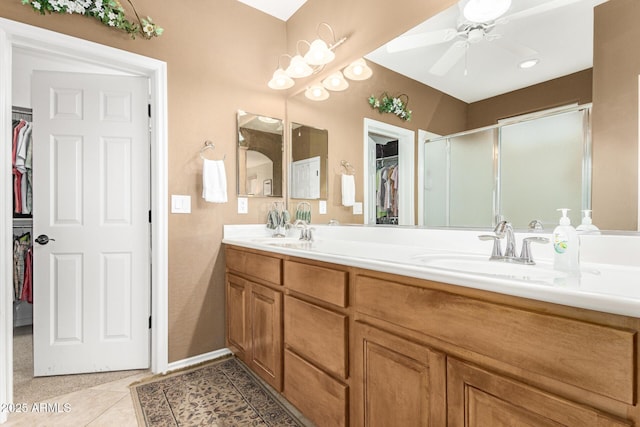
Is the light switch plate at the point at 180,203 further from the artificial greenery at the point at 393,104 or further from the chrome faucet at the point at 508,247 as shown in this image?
the chrome faucet at the point at 508,247

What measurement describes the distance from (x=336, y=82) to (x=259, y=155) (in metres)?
0.80

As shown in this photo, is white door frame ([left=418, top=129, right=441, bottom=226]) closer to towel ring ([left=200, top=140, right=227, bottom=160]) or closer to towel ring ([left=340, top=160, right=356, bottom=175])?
towel ring ([left=340, top=160, right=356, bottom=175])

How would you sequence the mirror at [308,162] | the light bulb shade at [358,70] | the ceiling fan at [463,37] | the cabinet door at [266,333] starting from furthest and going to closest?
the mirror at [308,162] → the light bulb shade at [358,70] → the cabinet door at [266,333] → the ceiling fan at [463,37]

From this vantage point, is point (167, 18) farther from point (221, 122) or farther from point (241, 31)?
point (221, 122)

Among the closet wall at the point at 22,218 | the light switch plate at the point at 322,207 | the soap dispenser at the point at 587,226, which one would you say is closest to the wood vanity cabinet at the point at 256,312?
the light switch plate at the point at 322,207

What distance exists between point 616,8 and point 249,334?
2.15 meters

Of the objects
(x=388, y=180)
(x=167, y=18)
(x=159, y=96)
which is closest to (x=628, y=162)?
(x=388, y=180)

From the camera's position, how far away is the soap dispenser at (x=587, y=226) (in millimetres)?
1061

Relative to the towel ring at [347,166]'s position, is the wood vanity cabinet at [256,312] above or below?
below

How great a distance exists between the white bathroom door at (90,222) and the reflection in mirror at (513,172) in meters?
1.85

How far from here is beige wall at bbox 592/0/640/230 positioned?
38.8 inches

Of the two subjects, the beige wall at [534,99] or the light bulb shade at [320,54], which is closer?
the beige wall at [534,99]

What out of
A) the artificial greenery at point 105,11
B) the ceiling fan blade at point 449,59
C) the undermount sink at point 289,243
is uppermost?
the artificial greenery at point 105,11

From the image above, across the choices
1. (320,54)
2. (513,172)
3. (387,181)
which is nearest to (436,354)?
(513,172)
